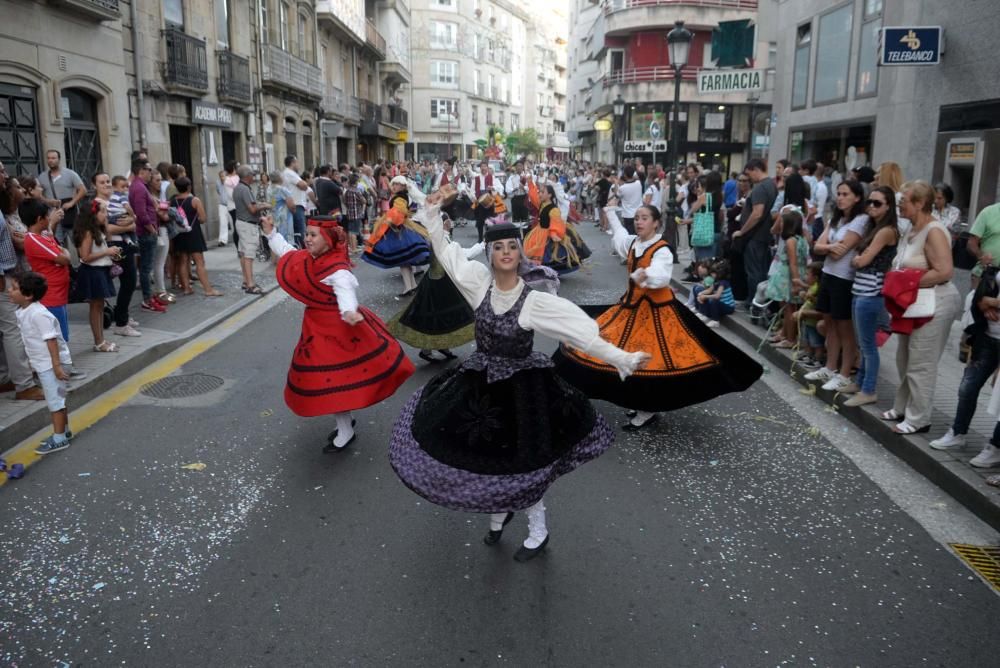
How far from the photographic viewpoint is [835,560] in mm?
4238

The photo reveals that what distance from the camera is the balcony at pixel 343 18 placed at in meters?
31.3

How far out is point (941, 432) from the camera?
578 cm

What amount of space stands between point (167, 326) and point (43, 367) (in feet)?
13.3

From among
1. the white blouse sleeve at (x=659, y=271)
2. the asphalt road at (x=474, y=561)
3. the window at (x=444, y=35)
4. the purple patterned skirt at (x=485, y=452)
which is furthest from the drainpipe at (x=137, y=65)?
the window at (x=444, y=35)

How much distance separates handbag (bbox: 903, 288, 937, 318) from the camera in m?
5.47

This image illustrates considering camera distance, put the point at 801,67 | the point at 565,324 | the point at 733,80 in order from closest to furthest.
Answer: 1. the point at 565,324
2. the point at 733,80
3. the point at 801,67

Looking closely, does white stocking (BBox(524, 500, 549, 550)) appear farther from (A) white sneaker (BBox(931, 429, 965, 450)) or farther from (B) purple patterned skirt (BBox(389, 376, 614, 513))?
(A) white sneaker (BBox(931, 429, 965, 450))

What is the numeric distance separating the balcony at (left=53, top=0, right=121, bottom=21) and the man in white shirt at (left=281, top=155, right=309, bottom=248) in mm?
3866

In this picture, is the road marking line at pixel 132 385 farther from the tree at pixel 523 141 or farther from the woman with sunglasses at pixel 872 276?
the tree at pixel 523 141

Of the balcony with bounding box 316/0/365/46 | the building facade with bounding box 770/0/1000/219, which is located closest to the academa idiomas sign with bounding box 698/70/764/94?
the building facade with bounding box 770/0/1000/219

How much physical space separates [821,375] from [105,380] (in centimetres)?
652

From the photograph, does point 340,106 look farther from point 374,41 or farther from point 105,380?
point 105,380

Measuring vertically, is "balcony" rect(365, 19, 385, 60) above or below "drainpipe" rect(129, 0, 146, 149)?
above

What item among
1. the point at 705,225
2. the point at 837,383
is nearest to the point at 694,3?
the point at 705,225
